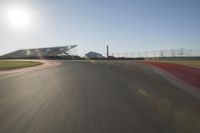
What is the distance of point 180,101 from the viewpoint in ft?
27.3

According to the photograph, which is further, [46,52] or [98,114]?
[46,52]

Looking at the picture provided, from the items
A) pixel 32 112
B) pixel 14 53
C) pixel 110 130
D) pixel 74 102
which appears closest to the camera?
pixel 110 130

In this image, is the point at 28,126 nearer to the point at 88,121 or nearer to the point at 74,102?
the point at 88,121

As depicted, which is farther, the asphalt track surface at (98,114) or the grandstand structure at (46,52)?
the grandstand structure at (46,52)

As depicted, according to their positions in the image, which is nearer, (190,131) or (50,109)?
(190,131)

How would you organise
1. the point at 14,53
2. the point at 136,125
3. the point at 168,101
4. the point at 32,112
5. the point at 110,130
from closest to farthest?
1. the point at 110,130
2. the point at 136,125
3. the point at 32,112
4. the point at 168,101
5. the point at 14,53

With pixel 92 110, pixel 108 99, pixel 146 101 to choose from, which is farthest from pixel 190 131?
pixel 108 99

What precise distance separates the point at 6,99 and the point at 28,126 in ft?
11.5

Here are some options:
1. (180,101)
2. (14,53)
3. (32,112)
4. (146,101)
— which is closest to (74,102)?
(32,112)

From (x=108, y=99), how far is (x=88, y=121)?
278cm

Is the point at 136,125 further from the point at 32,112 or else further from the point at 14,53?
the point at 14,53

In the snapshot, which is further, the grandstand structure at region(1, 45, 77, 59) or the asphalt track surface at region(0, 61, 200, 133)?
the grandstand structure at region(1, 45, 77, 59)

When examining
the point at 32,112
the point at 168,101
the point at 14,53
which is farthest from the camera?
the point at 14,53

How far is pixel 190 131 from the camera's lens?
196 inches
